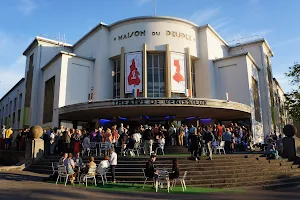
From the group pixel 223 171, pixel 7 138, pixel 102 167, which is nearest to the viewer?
pixel 102 167

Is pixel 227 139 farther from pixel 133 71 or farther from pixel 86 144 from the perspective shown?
pixel 133 71

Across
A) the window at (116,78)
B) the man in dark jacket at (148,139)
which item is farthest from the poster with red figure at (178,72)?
the man in dark jacket at (148,139)

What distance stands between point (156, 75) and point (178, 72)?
2246 mm

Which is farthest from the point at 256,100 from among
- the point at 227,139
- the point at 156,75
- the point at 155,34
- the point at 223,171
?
the point at 223,171

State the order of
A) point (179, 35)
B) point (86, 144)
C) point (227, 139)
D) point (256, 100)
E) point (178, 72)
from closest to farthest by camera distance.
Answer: point (86, 144) → point (227, 139) → point (178, 72) → point (179, 35) → point (256, 100)

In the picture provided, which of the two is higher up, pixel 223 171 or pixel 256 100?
pixel 256 100

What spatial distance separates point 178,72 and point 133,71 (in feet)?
14.9

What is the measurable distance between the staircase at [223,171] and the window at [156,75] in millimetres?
14557

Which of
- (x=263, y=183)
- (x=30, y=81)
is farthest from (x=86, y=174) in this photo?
(x=30, y=81)

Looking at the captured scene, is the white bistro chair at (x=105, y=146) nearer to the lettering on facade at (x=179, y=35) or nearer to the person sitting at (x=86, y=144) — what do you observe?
the person sitting at (x=86, y=144)

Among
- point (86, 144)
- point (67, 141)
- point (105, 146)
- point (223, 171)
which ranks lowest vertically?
point (223, 171)

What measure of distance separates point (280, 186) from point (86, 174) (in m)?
7.64

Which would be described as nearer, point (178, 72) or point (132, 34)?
point (178, 72)

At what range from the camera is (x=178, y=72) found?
28.0m
